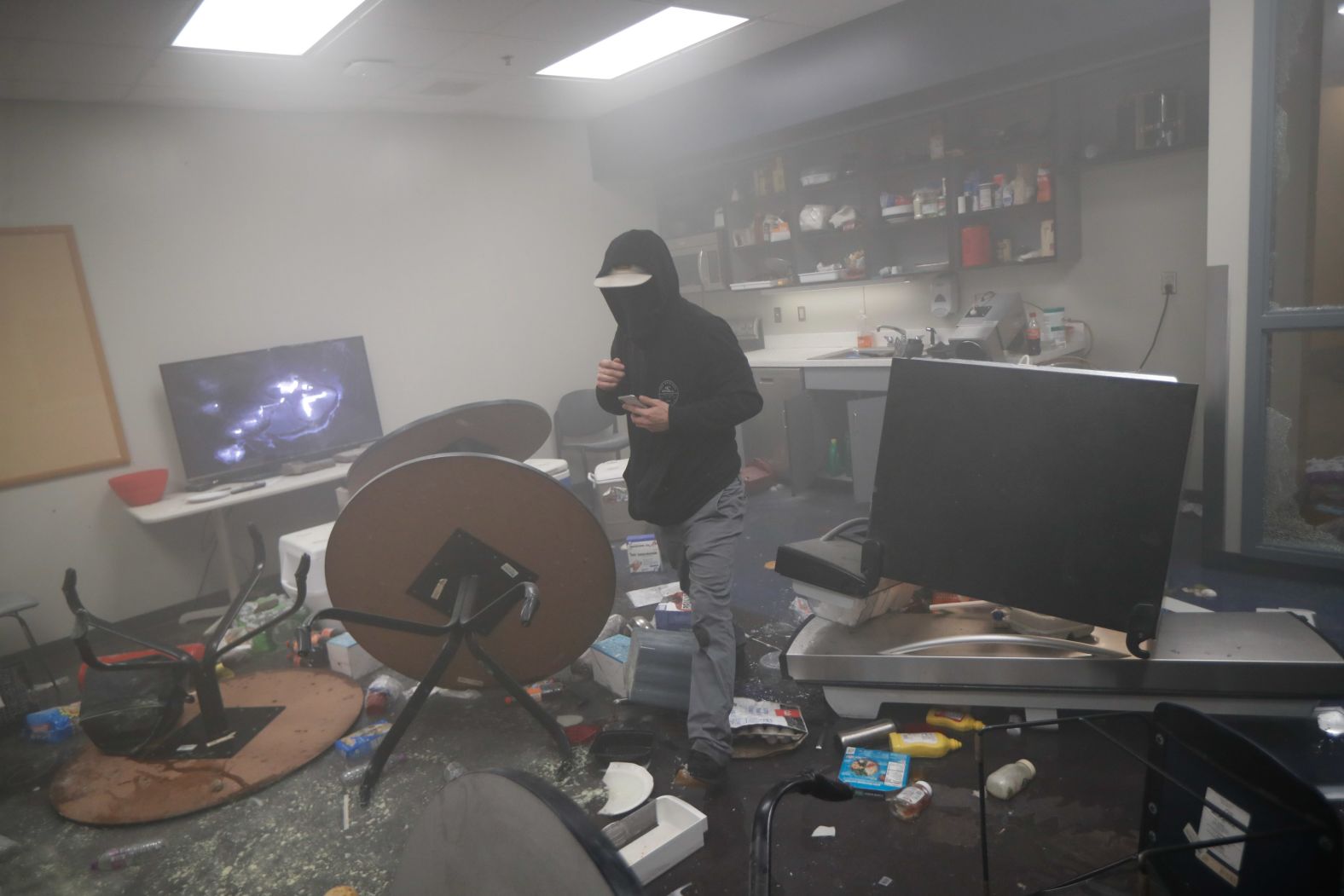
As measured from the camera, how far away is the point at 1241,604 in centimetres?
302

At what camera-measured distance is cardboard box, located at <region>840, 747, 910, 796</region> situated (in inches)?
83.3

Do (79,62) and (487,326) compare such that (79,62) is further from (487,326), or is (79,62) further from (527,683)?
(527,683)

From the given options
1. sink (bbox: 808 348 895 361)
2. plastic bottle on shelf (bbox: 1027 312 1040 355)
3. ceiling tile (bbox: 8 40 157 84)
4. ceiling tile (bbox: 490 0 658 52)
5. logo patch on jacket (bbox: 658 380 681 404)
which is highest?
ceiling tile (bbox: 490 0 658 52)

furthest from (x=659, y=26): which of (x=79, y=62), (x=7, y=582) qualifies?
(x=7, y=582)

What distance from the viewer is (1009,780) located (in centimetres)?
204

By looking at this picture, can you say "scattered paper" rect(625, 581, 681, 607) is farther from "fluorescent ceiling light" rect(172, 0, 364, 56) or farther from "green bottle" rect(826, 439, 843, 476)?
"fluorescent ceiling light" rect(172, 0, 364, 56)

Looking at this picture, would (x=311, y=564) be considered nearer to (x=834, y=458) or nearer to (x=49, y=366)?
(x=49, y=366)

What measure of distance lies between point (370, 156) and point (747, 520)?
2.97m

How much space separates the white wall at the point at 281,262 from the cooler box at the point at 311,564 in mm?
950

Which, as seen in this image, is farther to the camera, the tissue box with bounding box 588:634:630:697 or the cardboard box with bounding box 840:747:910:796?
the tissue box with bounding box 588:634:630:697

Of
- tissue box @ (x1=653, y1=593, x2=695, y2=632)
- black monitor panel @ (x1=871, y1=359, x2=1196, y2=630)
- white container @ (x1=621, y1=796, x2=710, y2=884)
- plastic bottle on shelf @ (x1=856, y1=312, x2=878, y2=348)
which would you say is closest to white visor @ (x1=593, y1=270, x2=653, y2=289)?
black monitor panel @ (x1=871, y1=359, x2=1196, y2=630)

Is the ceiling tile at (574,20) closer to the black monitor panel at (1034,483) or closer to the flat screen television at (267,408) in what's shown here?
the flat screen television at (267,408)

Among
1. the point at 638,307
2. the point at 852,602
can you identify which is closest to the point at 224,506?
the point at 638,307

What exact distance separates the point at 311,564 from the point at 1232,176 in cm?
378
